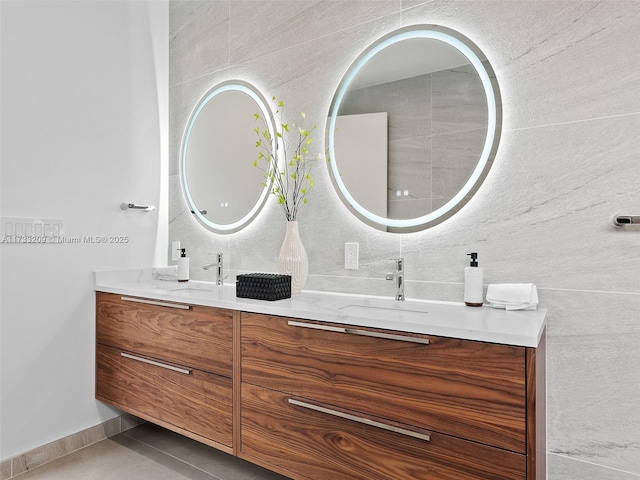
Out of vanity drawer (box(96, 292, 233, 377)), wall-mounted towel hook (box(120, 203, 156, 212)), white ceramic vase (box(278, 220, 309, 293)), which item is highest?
wall-mounted towel hook (box(120, 203, 156, 212))

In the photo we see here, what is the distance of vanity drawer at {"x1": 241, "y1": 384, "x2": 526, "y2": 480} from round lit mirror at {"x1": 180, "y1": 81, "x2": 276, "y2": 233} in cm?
110

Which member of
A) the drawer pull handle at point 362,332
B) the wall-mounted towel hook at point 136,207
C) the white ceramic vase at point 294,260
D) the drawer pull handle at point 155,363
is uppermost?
the wall-mounted towel hook at point 136,207

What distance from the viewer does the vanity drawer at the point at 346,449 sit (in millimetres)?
1169

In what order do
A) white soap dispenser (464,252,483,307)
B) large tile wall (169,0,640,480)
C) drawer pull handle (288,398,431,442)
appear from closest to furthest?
drawer pull handle (288,398,431,442)
large tile wall (169,0,640,480)
white soap dispenser (464,252,483,307)

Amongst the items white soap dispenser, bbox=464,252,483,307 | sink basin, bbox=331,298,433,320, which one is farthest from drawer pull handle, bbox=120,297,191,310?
white soap dispenser, bbox=464,252,483,307

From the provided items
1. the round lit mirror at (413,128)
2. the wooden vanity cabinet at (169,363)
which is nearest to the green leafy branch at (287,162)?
the round lit mirror at (413,128)

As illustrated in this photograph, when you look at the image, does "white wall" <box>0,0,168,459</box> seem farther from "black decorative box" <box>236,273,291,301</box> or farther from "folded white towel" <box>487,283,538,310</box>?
"folded white towel" <box>487,283,538,310</box>

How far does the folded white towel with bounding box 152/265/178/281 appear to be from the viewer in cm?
259

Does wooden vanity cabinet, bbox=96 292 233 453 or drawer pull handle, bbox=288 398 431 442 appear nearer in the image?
drawer pull handle, bbox=288 398 431 442

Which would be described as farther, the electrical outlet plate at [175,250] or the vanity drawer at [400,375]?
the electrical outlet plate at [175,250]

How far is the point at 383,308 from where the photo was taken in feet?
5.29

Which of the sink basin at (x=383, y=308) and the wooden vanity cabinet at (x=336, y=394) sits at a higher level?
the sink basin at (x=383, y=308)

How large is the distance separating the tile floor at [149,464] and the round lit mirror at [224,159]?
1.20 meters

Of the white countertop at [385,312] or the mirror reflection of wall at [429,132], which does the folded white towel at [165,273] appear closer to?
the white countertop at [385,312]
